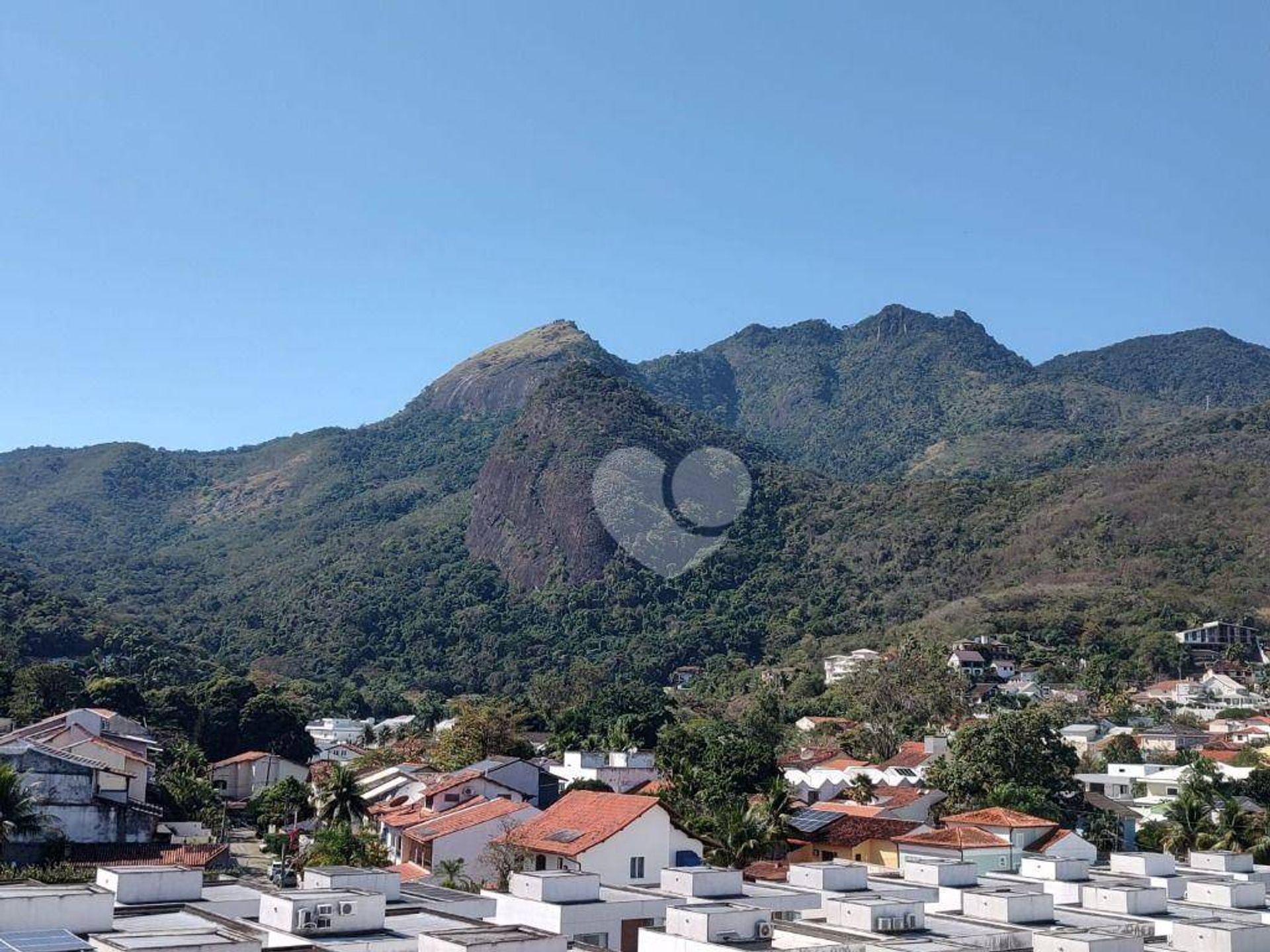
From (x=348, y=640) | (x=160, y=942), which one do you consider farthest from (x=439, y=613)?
(x=160, y=942)

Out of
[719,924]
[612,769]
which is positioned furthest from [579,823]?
[612,769]

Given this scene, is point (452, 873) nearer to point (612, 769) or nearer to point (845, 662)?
point (612, 769)

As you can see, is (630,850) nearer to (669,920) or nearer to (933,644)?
(669,920)

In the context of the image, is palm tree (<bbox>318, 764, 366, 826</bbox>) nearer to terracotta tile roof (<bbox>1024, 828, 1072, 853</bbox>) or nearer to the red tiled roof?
the red tiled roof

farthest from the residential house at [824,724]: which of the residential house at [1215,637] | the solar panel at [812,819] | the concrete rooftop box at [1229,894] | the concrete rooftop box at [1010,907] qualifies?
the concrete rooftop box at [1010,907]

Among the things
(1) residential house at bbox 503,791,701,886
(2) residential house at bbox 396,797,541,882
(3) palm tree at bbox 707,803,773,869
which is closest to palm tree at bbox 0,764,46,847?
(2) residential house at bbox 396,797,541,882
